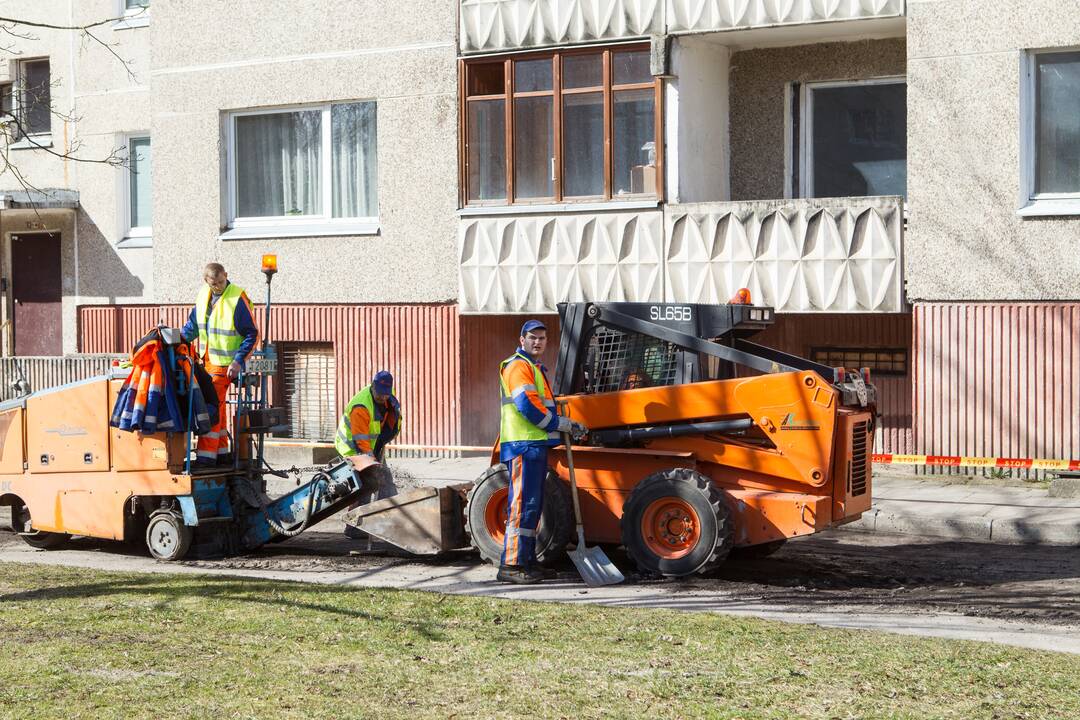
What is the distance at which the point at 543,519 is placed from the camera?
33.8 ft

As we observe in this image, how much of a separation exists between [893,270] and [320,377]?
771 centimetres

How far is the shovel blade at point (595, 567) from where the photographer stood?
989cm

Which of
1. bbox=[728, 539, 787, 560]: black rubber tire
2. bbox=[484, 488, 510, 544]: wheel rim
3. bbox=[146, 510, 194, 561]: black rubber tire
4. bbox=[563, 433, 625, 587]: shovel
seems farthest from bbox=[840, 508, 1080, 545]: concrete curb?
bbox=[146, 510, 194, 561]: black rubber tire

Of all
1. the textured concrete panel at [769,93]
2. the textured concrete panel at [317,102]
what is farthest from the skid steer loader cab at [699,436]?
the textured concrete panel at [317,102]

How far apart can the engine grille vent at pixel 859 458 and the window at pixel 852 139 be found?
20.5 feet

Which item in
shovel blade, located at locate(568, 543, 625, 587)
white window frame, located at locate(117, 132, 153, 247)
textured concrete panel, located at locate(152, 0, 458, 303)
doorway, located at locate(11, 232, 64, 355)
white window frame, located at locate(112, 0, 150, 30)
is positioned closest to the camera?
shovel blade, located at locate(568, 543, 625, 587)

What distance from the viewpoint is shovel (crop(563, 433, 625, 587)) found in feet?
32.5

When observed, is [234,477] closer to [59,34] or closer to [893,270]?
[893,270]

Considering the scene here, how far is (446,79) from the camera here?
685 inches

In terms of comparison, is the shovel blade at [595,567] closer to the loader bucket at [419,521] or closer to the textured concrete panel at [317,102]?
the loader bucket at [419,521]

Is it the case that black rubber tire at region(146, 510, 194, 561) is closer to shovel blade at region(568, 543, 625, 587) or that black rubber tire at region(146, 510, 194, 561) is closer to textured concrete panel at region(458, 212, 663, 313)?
shovel blade at region(568, 543, 625, 587)

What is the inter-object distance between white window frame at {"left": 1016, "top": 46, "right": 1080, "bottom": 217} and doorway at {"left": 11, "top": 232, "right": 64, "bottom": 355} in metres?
14.2

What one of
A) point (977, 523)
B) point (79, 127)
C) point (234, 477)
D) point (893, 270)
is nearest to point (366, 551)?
point (234, 477)

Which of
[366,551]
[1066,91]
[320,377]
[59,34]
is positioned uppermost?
[59,34]
